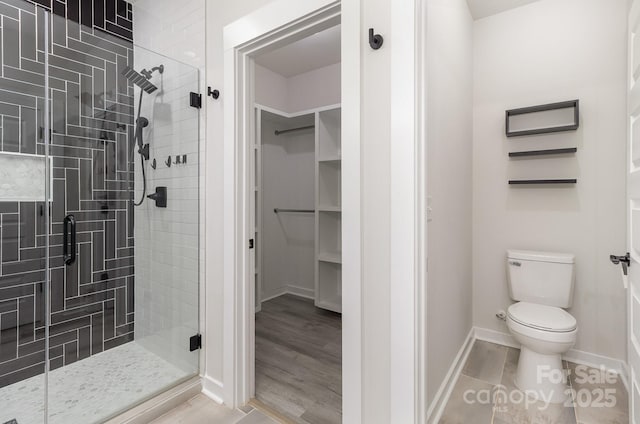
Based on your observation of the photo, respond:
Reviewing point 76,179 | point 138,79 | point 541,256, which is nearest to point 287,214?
point 138,79

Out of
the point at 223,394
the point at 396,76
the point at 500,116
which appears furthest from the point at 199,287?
the point at 500,116

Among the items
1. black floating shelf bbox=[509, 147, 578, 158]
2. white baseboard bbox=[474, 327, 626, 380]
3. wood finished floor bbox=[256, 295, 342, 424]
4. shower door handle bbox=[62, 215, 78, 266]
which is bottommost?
wood finished floor bbox=[256, 295, 342, 424]

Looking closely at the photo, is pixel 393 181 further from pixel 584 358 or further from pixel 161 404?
pixel 584 358

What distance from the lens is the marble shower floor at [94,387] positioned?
5.08 feet

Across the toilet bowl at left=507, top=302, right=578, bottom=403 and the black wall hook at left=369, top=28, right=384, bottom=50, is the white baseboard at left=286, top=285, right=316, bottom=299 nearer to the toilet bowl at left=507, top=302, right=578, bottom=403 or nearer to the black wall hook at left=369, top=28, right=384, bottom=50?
the toilet bowl at left=507, top=302, right=578, bottom=403

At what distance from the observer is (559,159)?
7.34ft

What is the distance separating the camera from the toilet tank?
2.10 metres

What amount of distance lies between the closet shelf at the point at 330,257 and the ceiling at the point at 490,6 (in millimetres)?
2461

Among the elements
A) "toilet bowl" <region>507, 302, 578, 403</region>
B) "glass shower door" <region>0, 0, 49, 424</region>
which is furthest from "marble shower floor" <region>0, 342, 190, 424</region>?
"toilet bowl" <region>507, 302, 578, 403</region>

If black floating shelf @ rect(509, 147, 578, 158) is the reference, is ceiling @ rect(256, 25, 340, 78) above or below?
above

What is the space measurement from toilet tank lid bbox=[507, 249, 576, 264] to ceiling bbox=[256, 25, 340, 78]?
2457 millimetres

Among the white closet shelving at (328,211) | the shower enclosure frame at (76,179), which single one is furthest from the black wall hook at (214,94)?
the white closet shelving at (328,211)

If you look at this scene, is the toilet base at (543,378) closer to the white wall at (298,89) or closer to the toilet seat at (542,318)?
the toilet seat at (542,318)

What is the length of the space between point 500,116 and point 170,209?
267cm
